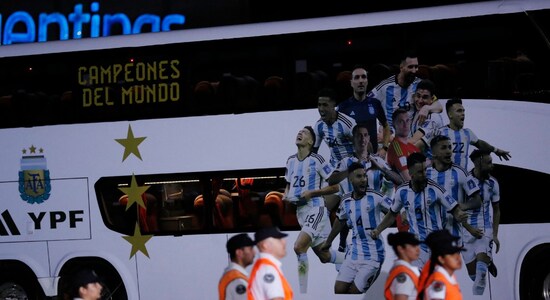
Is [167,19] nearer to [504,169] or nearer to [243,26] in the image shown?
[243,26]

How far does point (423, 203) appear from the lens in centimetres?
1184

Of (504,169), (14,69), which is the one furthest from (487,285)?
(14,69)

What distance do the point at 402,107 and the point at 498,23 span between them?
1490mm

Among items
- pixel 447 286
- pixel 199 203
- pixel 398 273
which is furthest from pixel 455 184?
pixel 447 286

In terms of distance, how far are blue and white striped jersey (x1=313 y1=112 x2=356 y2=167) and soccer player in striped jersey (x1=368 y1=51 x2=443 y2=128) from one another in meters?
0.45

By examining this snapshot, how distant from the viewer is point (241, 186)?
12.3 meters

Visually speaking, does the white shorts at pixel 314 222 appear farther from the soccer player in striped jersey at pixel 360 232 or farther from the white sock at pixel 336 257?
the white sock at pixel 336 257

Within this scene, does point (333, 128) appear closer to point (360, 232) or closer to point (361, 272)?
point (360, 232)

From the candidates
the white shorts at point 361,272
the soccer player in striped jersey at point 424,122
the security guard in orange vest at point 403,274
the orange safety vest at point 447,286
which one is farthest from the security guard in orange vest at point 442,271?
the white shorts at point 361,272

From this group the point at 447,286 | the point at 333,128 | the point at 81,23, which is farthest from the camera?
the point at 81,23

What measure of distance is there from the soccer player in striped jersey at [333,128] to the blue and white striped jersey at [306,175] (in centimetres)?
15

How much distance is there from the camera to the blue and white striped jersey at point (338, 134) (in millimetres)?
12047

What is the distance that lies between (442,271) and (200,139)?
16.3ft

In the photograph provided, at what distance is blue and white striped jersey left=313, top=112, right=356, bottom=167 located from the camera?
1205cm
